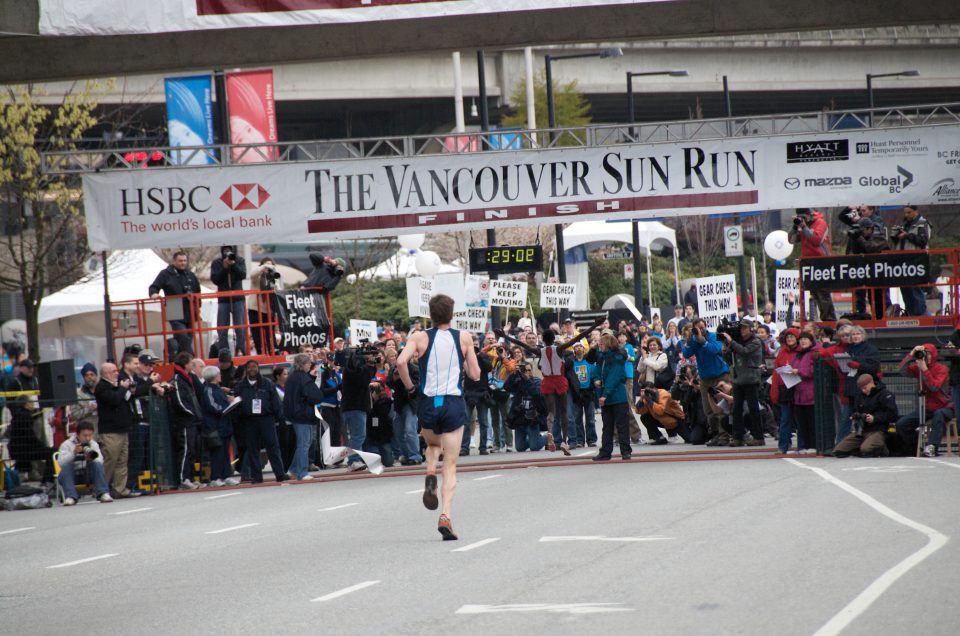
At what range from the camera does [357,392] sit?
19.8 m

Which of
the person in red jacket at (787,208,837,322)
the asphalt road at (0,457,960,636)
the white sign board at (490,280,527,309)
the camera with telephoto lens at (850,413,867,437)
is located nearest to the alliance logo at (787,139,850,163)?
the person in red jacket at (787,208,837,322)

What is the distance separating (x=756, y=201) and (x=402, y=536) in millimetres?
12376

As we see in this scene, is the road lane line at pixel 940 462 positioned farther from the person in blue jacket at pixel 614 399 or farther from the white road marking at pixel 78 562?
the white road marking at pixel 78 562

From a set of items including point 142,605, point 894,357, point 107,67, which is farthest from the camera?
point 894,357

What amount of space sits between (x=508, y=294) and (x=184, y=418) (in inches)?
496

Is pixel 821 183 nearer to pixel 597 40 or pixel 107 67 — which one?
pixel 597 40

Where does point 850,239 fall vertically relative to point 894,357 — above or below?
above

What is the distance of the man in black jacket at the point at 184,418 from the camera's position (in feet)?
61.7

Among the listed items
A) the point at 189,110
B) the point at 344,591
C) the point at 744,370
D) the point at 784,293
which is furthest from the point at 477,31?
the point at 784,293

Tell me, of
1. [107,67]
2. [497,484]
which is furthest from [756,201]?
[107,67]

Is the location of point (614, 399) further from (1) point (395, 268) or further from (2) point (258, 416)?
(1) point (395, 268)

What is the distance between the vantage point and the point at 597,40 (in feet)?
53.3

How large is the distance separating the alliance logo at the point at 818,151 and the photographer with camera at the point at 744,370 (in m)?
3.59

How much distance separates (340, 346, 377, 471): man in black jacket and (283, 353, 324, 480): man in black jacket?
0.56 metres
